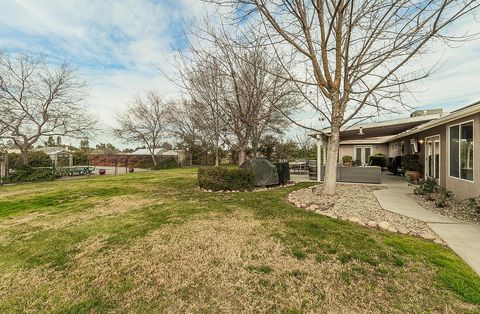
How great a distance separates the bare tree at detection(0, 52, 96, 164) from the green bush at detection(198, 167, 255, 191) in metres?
15.4

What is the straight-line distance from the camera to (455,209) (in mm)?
5691

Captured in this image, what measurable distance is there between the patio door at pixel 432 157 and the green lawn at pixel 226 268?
7.04 m

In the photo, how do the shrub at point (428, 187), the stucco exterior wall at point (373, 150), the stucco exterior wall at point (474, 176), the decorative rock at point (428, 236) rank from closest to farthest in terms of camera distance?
the decorative rock at point (428, 236) → the stucco exterior wall at point (474, 176) → the shrub at point (428, 187) → the stucco exterior wall at point (373, 150)

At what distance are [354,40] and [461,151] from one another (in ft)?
14.5

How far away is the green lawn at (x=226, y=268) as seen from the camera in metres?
2.38

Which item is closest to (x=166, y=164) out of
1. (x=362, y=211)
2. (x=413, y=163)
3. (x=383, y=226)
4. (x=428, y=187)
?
(x=413, y=163)

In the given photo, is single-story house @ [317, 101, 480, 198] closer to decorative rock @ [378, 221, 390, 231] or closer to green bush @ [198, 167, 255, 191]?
decorative rock @ [378, 221, 390, 231]

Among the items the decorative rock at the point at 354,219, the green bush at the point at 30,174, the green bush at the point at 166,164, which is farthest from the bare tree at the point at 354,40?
the green bush at the point at 166,164

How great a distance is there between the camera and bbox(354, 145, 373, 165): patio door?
21.6 meters

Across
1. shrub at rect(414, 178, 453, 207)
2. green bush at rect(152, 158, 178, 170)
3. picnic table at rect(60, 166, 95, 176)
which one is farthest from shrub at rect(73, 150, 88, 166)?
shrub at rect(414, 178, 453, 207)

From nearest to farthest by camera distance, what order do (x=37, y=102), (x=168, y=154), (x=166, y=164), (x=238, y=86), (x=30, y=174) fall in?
(x=238, y=86) < (x=30, y=174) < (x=37, y=102) < (x=166, y=164) < (x=168, y=154)

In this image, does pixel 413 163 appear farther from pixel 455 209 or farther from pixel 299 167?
pixel 455 209

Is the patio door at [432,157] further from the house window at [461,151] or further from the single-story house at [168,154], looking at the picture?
the single-story house at [168,154]

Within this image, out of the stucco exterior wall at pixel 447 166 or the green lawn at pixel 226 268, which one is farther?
the stucco exterior wall at pixel 447 166
